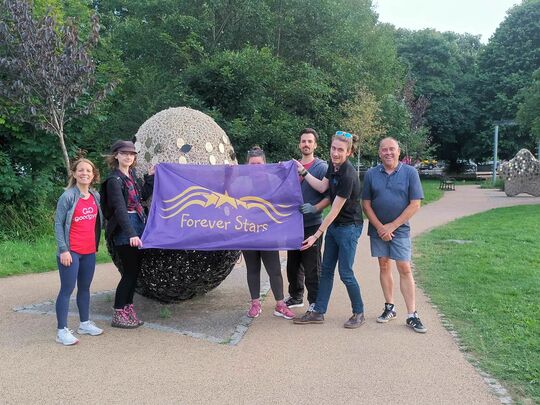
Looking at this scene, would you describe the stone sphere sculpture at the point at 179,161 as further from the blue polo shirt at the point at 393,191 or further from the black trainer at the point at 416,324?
the black trainer at the point at 416,324

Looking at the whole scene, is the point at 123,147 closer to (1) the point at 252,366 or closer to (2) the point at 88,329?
(2) the point at 88,329

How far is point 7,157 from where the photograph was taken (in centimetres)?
1159

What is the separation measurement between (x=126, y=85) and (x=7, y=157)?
186 inches

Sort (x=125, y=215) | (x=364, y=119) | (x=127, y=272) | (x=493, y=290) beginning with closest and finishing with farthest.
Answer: (x=125, y=215)
(x=127, y=272)
(x=493, y=290)
(x=364, y=119)

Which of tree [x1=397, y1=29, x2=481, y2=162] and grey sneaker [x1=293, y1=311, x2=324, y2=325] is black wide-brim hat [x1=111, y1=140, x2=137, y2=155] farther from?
tree [x1=397, y1=29, x2=481, y2=162]

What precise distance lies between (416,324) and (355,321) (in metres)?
0.62

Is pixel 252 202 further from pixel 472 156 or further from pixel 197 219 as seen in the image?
pixel 472 156

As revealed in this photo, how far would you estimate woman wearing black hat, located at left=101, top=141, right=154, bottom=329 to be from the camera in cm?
511

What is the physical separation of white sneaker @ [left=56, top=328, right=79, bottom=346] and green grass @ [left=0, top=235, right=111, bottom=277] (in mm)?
3883

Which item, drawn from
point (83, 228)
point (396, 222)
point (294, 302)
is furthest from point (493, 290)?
point (83, 228)

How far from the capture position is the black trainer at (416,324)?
535cm

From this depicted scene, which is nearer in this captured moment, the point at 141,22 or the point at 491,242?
the point at 491,242

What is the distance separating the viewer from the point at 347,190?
5.23m

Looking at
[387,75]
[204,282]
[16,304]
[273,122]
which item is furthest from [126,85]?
[387,75]
